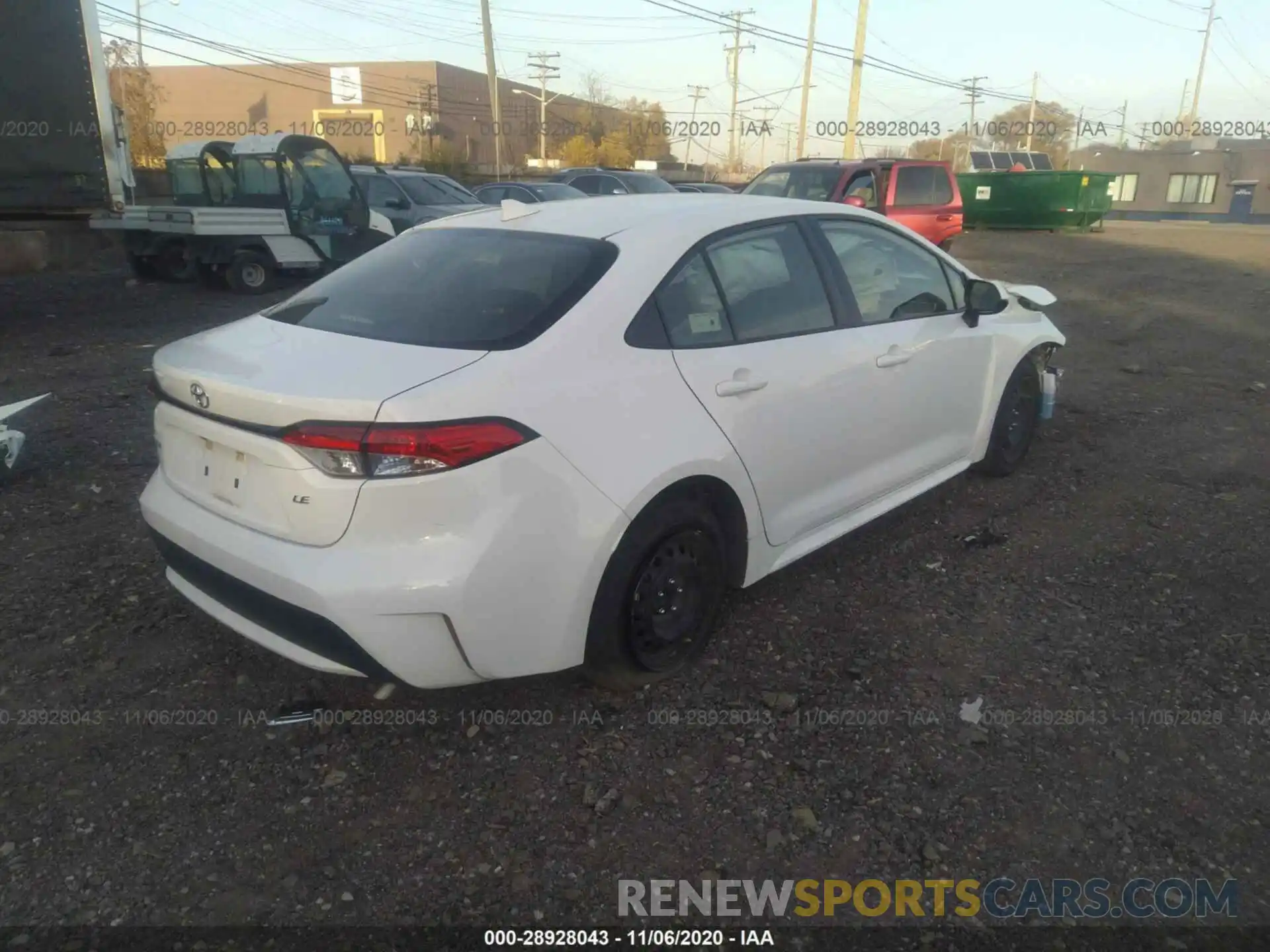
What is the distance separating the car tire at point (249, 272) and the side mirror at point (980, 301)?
33.4ft

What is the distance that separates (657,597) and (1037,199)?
26310 millimetres

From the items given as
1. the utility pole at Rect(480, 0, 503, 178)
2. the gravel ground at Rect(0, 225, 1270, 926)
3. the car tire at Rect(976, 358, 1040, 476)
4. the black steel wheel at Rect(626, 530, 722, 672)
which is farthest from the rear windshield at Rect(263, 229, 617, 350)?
the utility pole at Rect(480, 0, 503, 178)

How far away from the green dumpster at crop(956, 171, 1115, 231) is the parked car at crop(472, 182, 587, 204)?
1173cm

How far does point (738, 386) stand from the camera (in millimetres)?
3150

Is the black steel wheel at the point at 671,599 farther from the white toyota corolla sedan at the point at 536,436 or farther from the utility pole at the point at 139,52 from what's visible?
the utility pole at the point at 139,52

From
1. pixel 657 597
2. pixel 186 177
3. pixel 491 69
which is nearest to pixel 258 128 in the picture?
pixel 491 69

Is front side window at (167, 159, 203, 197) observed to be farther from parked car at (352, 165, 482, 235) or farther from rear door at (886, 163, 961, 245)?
rear door at (886, 163, 961, 245)

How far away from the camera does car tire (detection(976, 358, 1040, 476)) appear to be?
4.92 m

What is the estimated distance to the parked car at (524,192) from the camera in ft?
57.8

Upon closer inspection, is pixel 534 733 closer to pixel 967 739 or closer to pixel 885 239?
pixel 967 739

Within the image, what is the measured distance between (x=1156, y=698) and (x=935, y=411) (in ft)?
5.21

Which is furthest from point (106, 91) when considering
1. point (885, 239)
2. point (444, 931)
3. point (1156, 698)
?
point (1156, 698)

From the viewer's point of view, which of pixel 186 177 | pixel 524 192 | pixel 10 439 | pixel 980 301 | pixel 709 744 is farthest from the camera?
pixel 524 192

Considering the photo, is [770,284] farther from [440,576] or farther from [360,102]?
[360,102]
